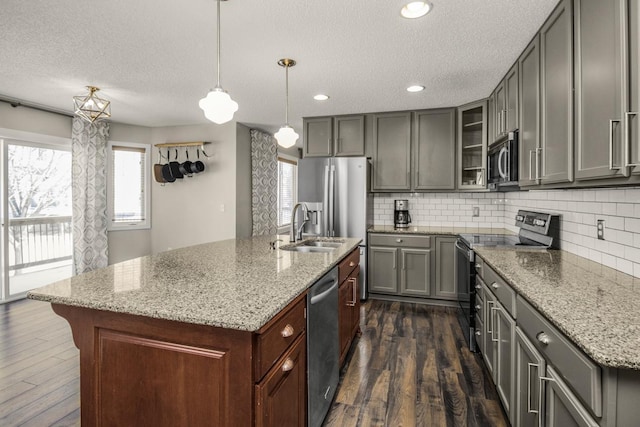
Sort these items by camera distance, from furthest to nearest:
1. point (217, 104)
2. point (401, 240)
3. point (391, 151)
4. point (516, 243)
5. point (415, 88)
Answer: point (391, 151) → point (401, 240) → point (415, 88) → point (516, 243) → point (217, 104)

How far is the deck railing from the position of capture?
4.12 metres

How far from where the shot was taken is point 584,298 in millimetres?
1345

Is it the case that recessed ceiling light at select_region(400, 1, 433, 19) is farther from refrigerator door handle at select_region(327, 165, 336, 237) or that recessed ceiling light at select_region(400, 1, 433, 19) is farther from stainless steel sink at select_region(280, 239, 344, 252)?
refrigerator door handle at select_region(327, 165, 336, 237)

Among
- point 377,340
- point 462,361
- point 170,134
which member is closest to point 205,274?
point 377,340

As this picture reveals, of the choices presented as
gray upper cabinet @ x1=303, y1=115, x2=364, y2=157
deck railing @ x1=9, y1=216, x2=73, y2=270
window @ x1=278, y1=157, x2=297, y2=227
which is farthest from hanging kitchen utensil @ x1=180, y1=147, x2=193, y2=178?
window @ x1=278, y1=157, x2=297, y2=227

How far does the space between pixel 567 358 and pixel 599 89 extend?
42.1 inches

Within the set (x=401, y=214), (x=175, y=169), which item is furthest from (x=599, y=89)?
(x=175, y=169)

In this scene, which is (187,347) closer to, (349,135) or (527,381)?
(527,381)

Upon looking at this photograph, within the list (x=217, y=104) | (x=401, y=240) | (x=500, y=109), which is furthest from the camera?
(x=401, y=240)

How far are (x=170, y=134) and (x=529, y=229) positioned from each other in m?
4.76

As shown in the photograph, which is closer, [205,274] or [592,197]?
[205,274]

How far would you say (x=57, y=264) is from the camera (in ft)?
15.1

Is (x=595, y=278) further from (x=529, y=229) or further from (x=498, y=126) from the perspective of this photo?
(x=498, y=126)

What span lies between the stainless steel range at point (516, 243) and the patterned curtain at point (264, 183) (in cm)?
318
